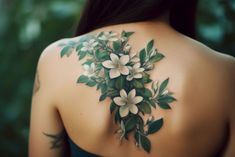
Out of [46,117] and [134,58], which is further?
[46,117]

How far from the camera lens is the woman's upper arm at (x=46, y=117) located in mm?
1517

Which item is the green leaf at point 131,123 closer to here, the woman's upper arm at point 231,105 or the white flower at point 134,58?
the white flower at point 134,58

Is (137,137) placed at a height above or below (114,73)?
below

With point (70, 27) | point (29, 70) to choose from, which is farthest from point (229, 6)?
point (29, 70)

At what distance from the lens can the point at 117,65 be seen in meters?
1.43

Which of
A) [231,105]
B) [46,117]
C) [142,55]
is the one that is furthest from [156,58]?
[46,117]

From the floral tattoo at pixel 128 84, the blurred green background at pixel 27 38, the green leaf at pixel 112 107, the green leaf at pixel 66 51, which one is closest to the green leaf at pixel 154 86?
the floral tattoo at pixel 128 84

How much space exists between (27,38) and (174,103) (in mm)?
1136

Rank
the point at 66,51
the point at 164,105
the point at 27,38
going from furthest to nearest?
the point at 27,38
the point at 66,51
the point at 164,105

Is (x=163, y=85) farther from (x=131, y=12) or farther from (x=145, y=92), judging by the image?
(x=131, y=12)

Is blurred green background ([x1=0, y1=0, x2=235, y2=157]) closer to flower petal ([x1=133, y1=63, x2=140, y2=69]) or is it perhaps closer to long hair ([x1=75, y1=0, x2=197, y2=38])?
long hair ([x1=75, y1=0, x2=197, y2=38])

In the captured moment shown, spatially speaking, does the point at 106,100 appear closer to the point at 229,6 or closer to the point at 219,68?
the point at 219,68

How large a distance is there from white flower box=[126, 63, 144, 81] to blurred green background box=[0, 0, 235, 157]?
90 cm

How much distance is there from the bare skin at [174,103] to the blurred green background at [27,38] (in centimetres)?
82
